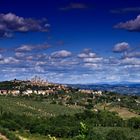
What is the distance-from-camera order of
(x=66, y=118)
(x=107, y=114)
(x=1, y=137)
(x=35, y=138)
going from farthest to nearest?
(x=107, y=114) → (x=66, y=118) → (x=35, y=138) → (x=1, y=137)

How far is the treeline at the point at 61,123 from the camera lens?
5674 inches

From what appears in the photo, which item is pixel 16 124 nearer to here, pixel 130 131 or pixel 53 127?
pixel 53 127

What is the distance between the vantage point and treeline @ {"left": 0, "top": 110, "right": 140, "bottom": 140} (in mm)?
144125

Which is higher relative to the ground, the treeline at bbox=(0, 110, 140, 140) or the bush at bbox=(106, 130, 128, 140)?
the treeline at bbox=(0, 110, 140, 140)

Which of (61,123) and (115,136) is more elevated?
(61,123)

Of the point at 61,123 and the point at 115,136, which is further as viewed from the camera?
the point at 61,123

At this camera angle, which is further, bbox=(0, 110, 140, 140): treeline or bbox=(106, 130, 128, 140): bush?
bbox=(0, 110, 140, 140): treeline

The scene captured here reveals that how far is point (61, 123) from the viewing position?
16100 cm

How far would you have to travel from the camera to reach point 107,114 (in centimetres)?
18925

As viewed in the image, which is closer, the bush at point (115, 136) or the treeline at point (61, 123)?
the bush at point (115, 136)

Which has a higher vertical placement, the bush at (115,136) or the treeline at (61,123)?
the treeline at (61,123)

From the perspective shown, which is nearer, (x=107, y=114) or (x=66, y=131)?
(x=66, y=131)

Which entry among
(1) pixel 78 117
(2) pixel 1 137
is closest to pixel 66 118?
(1) pixel 78 117

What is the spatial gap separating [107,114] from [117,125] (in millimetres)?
11731
